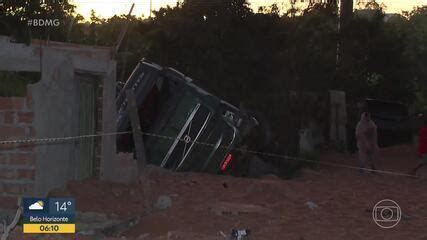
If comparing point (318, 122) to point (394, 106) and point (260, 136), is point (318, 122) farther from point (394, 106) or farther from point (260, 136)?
point (260, 136)

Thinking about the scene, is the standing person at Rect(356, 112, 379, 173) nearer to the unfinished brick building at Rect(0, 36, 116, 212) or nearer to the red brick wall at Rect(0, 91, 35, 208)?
the unfinished brick building at Rect(0, 36, 116, 212)

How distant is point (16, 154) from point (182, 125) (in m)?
4.56

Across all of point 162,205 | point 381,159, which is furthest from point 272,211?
point 381,159

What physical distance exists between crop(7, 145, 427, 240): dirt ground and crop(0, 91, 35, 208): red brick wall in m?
0.73

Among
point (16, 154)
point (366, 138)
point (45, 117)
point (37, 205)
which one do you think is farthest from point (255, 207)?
point (366, 138)

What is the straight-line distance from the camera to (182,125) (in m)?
12.0

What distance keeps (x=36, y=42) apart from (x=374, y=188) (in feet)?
20.8

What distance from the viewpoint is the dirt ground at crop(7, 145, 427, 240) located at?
7246 mm

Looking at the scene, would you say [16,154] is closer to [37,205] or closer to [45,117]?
[45,117]

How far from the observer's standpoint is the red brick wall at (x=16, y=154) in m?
7.71

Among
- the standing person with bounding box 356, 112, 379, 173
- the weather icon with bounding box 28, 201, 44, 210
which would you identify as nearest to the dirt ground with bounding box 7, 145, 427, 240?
the weather icon with bounding box 28, 201, 44, 210

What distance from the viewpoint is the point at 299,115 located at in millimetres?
16688

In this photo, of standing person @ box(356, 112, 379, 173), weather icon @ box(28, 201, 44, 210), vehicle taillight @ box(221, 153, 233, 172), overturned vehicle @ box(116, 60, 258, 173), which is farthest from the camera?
standing person @ box(356, 112, 379, 173)

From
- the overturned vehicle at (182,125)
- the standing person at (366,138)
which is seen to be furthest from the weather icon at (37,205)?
the standing person at (366,138)
